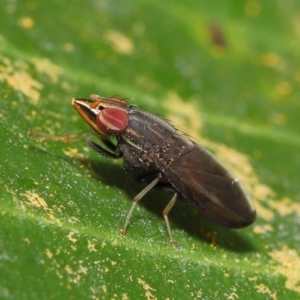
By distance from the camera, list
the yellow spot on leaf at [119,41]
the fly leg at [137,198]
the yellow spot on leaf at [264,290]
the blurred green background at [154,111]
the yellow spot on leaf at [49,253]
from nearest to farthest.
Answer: the yellow spot on leaf at [49,253] → the blurred green background at [154,111] → the fly leg at [137,198] → the yellow spot on leaf at [264,290] → the yellow spot on leaf at [119,41]

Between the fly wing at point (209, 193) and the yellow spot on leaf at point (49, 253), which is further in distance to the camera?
the fly wing at point (209, 193)

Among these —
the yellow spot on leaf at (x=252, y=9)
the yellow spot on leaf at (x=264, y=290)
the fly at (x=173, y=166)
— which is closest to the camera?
the yellow spot on leaf at (x=264, y=290)

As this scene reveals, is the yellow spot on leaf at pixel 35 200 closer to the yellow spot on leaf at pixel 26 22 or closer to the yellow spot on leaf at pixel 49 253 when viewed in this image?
the yellow spot on leaf at pixel 49 253

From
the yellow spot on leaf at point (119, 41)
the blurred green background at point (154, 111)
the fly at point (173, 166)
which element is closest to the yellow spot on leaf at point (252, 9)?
the blurred green background at point (154, 111)

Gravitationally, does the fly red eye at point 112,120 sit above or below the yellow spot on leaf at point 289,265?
above

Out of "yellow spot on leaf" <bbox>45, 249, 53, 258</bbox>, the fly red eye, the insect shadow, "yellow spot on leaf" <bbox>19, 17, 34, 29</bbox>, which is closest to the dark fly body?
the fly red eye

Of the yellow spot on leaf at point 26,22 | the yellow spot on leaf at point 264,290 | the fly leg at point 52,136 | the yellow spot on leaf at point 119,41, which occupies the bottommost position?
the yellow spot on leaf at point 264,290

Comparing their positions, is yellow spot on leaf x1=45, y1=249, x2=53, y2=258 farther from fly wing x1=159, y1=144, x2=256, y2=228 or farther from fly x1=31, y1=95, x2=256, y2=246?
fly wing x1=159, y1=144, x2=256, y2=228

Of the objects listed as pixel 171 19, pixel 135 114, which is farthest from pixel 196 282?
pixel 171 19
